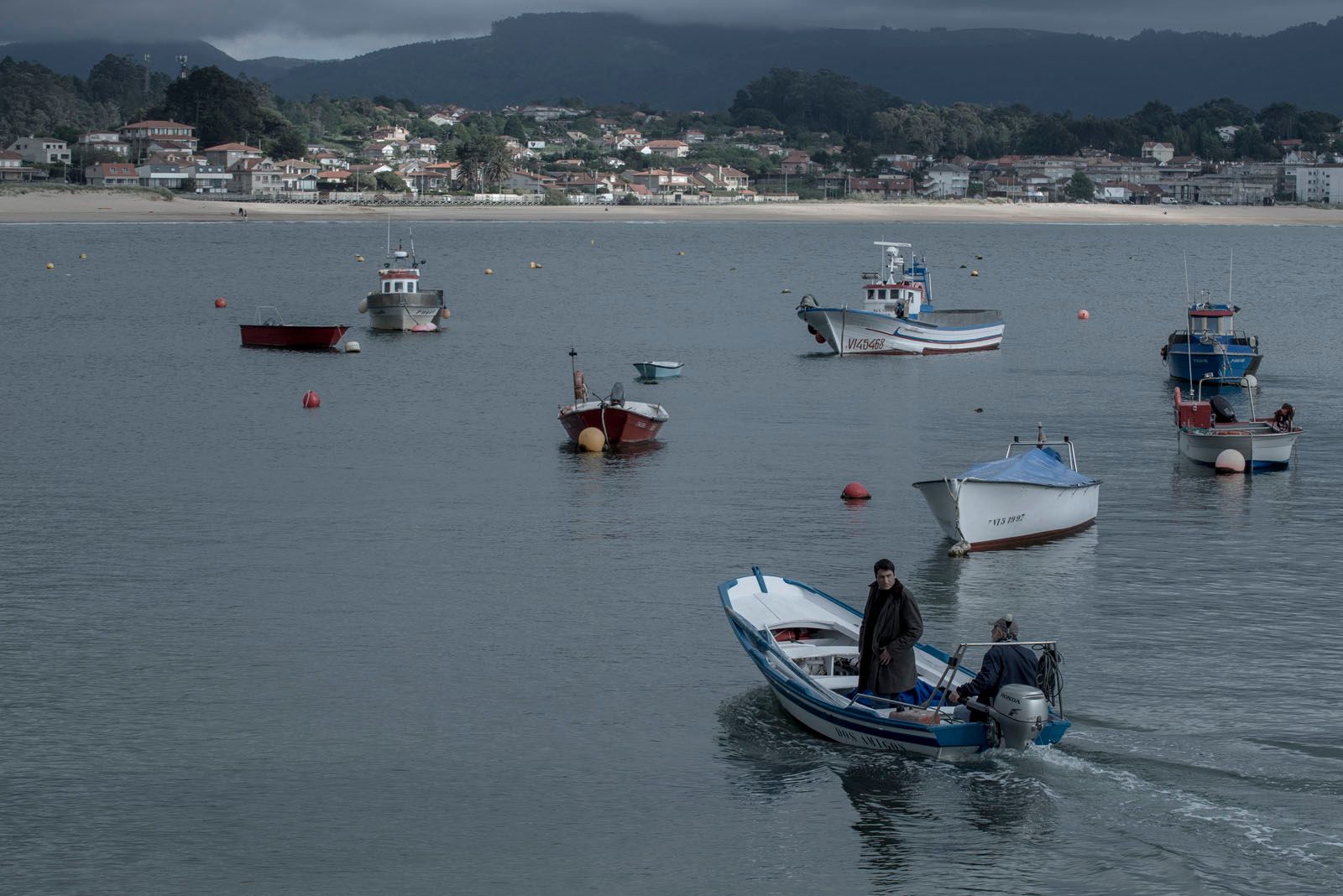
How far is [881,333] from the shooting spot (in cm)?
6262

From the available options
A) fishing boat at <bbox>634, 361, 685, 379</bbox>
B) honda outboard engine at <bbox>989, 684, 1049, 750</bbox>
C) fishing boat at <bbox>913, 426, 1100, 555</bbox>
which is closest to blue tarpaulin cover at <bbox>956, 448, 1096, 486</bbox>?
fishing boat at <bbox>913, 426, 1100, 555</bbox>

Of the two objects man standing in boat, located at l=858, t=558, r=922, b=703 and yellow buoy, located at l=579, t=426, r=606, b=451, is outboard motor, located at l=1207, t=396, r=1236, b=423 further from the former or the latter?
man standing in boat, located at l=858, t=558, r=922, b=703

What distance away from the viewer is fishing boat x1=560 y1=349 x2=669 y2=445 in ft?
131

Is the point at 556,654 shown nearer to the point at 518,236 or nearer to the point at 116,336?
the point at 116,336

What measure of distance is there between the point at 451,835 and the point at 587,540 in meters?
13.5

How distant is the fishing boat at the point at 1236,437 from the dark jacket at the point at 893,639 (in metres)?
21.1

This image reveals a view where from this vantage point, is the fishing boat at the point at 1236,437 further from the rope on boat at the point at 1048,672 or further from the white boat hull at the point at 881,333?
the white boat hull at the point at 881,333

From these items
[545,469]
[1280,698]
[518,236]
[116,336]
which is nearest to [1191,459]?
[545,469]

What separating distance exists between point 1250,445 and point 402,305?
42655mm

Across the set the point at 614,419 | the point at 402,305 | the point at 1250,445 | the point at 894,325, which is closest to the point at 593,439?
the point at 614,419

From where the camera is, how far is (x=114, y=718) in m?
20.0

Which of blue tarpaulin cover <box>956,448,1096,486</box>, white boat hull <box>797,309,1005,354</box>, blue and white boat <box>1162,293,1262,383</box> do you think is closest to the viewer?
blue tarpaulin cover <box>956,448,1096,486</box>

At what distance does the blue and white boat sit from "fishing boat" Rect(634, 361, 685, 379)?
55.4ft

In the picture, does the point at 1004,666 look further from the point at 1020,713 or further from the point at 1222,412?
the point at 1222,412
